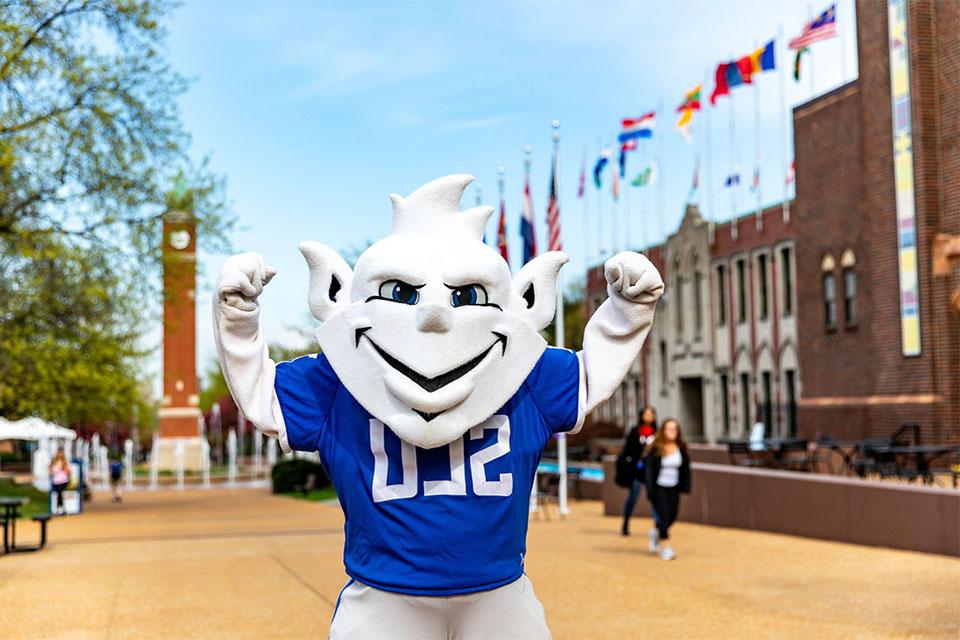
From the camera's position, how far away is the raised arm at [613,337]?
14.6ft

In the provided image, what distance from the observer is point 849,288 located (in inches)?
1140

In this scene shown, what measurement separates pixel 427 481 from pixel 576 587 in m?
6.37

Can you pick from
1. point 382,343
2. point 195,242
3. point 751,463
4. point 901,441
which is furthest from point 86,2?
point 382,343

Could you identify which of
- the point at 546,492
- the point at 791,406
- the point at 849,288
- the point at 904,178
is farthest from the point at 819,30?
the point at 546,492

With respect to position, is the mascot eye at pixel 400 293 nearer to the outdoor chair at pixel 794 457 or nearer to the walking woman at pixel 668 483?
the walking woman at pixel 668 483

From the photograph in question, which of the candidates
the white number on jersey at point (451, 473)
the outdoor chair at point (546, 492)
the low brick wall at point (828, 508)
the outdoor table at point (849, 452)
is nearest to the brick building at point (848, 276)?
the outdoor table at point (849, 452)

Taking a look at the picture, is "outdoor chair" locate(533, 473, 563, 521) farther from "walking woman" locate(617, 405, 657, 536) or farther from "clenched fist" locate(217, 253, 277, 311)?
"clenched fist" locate(217, 253, 277, 311)

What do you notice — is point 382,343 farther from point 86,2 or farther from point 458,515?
point 86,2

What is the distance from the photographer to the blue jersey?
4.11 metres

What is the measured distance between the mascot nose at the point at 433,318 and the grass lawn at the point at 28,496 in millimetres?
18888

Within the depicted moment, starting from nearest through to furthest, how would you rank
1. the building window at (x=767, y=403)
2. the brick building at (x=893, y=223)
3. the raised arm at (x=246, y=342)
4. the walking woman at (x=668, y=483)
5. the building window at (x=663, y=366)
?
the raised arm at (x=246, y=342), the walking woman at (x=668, y=483), the brick building at (x=893, y=223), the building window at (x=767, y=403), the building window at (x=663, y=366)

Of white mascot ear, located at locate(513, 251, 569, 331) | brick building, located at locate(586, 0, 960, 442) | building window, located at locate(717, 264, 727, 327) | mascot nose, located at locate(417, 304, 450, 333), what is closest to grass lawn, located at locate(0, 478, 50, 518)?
brick building, located at locate(586, 0, 960, 442)

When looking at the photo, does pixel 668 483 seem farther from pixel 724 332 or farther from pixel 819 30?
pixel 724 332

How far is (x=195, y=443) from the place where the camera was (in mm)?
50156
